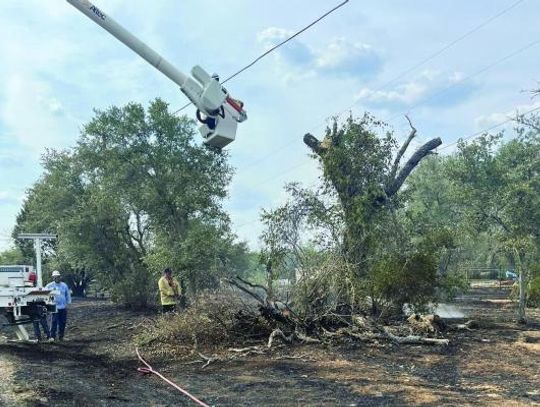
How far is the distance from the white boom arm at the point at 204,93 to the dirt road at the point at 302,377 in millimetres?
3935

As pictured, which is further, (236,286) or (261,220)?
(261,220)

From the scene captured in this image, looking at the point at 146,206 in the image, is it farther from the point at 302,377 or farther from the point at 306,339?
the point at 302,377

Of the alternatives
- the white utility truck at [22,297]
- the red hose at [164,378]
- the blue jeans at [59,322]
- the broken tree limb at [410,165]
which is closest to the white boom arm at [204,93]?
the red hose at [164,378]

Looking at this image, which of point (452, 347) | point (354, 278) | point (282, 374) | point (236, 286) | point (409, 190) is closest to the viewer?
point (282, 374)

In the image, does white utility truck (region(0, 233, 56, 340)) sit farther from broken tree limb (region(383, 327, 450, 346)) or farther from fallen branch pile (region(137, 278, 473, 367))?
broken tree limb (region(383, 327, 450, 346))

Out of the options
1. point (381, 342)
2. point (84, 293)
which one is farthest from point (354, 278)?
point (84, 293)

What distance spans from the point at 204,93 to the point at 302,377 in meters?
4.84

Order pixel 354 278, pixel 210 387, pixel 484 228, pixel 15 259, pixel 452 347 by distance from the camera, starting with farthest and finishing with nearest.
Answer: pixel 15 259 → pixel 484 228 → pixel 354 278 → pixel 452 347 → pixel 210 387

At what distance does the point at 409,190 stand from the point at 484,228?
1641 centimetres

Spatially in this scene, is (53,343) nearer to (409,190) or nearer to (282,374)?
(282,374)

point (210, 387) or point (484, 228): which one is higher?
point (484, 228)

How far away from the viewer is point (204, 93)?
33.4 ft

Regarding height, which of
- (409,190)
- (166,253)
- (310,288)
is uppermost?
(409,190)

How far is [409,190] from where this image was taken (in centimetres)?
1891
